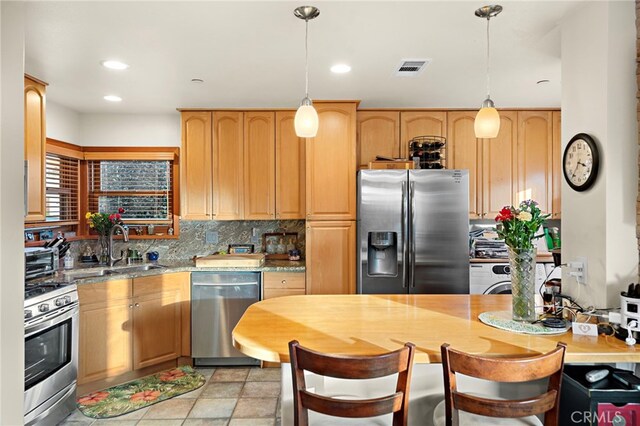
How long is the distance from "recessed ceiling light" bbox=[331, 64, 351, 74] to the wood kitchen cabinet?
184 cm

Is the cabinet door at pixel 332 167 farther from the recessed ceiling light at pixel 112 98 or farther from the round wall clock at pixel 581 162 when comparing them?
the round wall clock at pixel 581 162

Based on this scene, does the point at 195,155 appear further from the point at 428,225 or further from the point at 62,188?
the point at 428,225

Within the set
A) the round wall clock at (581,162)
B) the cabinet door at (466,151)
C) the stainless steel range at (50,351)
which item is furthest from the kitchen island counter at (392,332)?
the cabinet door at (466,151)

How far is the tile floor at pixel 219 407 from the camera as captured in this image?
272cm

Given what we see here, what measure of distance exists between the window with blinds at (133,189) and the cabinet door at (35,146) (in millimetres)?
1094

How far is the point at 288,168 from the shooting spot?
13.1 feet

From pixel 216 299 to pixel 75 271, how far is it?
4.03 feet

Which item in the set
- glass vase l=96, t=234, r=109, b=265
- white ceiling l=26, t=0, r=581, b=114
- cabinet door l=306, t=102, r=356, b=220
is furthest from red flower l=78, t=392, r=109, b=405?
white ceiling l=26, t=0, r=581, b=114

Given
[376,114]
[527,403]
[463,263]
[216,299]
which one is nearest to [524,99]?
[376,114]

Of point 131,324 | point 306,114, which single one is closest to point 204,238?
point 131,324

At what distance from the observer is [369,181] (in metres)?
3.52

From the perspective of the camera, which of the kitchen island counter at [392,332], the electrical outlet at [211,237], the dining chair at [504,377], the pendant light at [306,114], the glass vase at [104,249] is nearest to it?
the dining chair at [504,377]

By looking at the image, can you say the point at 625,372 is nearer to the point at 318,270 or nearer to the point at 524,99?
the point at 318,270

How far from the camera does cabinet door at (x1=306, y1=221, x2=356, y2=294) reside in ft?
12.2
